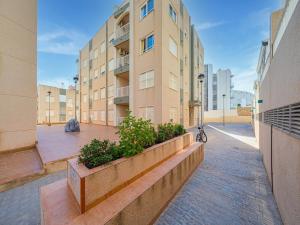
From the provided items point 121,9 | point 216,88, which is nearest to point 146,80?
point 121,9

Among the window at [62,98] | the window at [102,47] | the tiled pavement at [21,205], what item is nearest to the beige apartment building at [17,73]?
the tiled pavement at [21,205]

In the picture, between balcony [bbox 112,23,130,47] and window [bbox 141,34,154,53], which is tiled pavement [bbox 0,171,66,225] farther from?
balcony [bbox 112,23,130,47]

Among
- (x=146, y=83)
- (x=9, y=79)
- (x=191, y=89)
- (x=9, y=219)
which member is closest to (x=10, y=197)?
(x=9, y=219)

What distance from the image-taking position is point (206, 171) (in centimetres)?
583

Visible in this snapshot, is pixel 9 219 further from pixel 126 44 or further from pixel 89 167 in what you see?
pixel 126 44

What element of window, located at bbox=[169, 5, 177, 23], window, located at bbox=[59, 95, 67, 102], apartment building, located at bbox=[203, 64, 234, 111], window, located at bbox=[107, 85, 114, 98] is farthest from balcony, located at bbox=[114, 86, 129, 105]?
window, located at bbox=[59, 95, 67, 102]

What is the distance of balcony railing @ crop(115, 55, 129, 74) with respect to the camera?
15.8 m

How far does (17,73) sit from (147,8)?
1225 centimetres

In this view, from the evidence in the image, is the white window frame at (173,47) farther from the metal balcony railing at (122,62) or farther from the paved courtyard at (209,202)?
the paved courtyard at (209,202)

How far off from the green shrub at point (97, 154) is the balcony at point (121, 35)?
14.9 meters

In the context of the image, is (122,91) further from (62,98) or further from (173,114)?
(62,98)

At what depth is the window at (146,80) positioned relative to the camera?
43.2ft

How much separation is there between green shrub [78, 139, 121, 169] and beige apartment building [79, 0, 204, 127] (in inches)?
361

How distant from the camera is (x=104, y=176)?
2.69 metres
